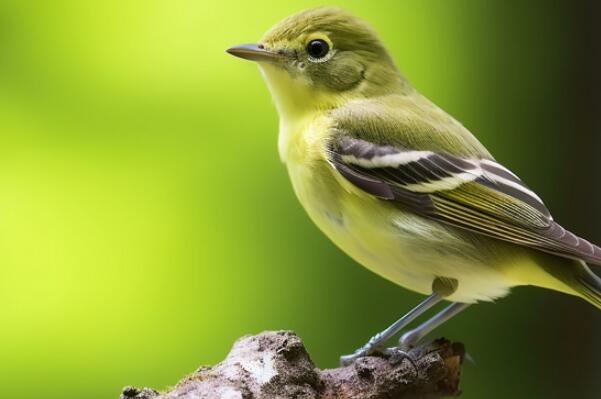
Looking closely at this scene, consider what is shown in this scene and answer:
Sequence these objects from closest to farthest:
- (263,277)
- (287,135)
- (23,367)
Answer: (287,135)
(23,367)
(263,277)

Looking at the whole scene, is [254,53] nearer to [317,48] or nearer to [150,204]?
[317,48]

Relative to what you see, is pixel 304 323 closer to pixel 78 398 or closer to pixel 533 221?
pixel 78 398

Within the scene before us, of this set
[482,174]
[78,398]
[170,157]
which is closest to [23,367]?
[78,398]

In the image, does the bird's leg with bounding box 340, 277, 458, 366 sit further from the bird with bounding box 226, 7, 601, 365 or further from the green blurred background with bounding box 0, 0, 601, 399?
the green blurred background with bounding box 0, 0, 601, 399

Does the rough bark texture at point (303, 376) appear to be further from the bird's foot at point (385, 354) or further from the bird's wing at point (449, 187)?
the bird's wing at point (449, 187)

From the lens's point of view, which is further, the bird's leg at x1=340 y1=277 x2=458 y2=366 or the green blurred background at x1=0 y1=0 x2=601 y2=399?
the green blurred background at x1=0 y1=0 x2=601 y2=399

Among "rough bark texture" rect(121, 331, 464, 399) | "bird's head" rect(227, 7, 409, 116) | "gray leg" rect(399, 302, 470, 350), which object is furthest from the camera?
"bird's head" rect(227, 7, 409, 116)

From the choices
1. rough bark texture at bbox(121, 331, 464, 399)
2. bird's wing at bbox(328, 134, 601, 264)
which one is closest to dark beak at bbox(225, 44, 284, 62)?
bird's wing at bbox(328, 134, 601, 264)
